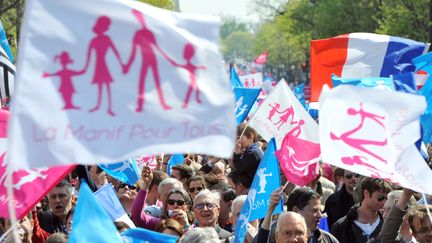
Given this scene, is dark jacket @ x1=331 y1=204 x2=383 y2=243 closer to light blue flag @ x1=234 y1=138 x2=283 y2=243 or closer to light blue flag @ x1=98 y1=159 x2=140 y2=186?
light blue flag @ x1=234 y1=138 x2=283 y2=243

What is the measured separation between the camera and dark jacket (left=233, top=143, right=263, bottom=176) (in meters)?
11.9

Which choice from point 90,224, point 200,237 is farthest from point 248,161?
point 90,224

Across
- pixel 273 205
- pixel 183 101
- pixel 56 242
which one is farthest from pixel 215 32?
pixel 273 205

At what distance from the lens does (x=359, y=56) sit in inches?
459

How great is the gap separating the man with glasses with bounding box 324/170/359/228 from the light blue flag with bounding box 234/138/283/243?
5.59 feet

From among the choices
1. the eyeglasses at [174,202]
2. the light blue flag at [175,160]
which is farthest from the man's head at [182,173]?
the light blue flag at [175,160]

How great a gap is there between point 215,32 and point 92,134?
78 cm

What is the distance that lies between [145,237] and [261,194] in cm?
270

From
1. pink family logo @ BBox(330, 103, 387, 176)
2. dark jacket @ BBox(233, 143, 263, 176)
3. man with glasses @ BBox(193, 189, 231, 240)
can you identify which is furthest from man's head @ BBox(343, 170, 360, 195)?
pink family logo @ BBox(330, 103, 387, 176)

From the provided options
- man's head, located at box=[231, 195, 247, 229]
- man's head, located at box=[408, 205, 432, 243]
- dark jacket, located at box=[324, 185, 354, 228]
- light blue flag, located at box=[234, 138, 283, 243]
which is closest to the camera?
man's head, located at box=[408, 205, 432, 243]

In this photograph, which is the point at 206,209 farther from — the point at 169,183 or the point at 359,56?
the point at 359,56

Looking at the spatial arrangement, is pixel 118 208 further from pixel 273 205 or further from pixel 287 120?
pixel 287 120

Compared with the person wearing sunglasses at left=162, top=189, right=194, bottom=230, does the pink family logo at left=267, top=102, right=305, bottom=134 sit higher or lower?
higher

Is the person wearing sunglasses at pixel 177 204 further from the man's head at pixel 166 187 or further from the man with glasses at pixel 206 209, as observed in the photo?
the man with glasses at pixel 206 209
